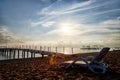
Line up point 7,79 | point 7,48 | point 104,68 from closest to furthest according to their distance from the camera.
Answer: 1. point 7,79
2. point 104,68
3. point 7,48

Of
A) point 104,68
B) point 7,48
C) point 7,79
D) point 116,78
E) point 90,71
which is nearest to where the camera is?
point 116,78

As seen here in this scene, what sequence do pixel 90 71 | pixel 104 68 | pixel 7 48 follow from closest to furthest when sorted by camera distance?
pixel 104 68 → pixel 90 71 → pixel 7 48

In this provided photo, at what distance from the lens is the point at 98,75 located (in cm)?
577

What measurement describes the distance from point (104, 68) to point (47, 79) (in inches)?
87.9

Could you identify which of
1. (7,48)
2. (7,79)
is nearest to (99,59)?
(7,79)

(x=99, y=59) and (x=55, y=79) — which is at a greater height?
(x=99, y=59)

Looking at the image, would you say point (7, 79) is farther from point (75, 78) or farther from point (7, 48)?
point (7, 48)

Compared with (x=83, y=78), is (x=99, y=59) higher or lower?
higher

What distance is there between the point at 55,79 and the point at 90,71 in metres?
1.79

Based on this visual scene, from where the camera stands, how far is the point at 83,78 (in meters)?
5.34

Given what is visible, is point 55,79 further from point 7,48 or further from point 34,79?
point 7,48

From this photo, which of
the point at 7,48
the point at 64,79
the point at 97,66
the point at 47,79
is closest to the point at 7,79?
the point at 47,79

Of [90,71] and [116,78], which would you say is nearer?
[116,78]

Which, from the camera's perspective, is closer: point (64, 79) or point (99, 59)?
point (64, 79)
